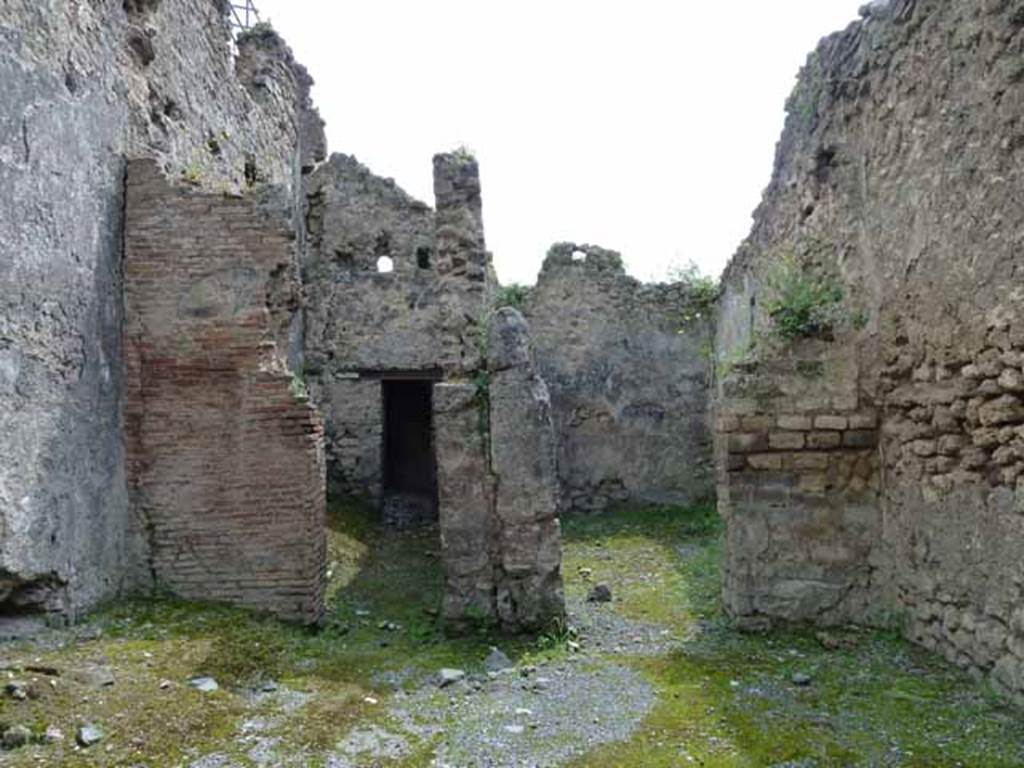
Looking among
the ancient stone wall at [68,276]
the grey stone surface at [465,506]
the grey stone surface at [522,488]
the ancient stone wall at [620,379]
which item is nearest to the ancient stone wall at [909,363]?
the grey stone surface at [522,488]

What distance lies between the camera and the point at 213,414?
250 inches

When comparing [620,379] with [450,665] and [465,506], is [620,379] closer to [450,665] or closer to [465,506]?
[465,506]

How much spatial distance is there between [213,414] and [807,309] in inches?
169

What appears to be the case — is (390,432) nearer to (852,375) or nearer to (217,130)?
(217,130)

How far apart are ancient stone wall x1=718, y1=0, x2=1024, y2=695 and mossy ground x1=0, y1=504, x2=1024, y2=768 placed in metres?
0.38

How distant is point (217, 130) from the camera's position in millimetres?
8359

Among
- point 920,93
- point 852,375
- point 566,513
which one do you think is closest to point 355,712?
point 852,375

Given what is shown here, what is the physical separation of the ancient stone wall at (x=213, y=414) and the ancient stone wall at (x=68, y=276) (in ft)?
0.61

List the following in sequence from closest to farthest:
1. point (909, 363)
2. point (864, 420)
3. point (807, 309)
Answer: point (909, 363) → point (864, 420) → point (807, 309)

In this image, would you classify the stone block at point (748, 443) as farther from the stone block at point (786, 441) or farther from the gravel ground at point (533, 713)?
the gravel ground at point (533, 713)

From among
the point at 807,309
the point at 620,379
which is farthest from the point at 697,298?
the point at 807,309

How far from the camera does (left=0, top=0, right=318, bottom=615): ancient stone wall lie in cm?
504

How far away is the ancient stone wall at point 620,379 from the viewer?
1222 centimetres

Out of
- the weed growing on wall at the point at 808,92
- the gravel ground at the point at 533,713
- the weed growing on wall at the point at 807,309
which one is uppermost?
the weed growing on wall at the point at 808,92
